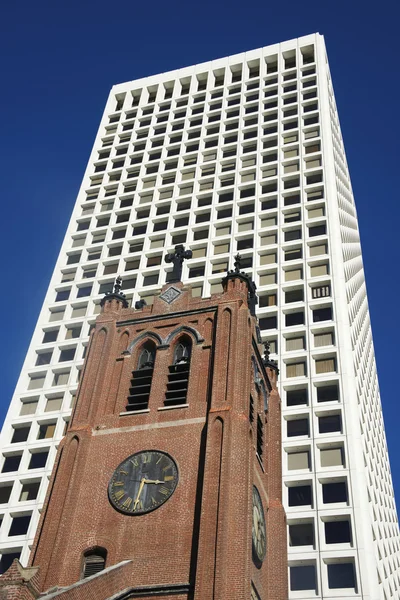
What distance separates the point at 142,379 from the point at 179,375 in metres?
1.77

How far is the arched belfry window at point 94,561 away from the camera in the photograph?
27.7 meters

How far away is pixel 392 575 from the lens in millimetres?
45500

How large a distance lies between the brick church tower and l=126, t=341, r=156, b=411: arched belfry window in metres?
0.05

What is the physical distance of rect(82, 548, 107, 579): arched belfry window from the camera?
27.7m

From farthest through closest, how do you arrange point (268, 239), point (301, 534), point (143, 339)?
point (268, 239) < point (301, 534) < point (143, 339)

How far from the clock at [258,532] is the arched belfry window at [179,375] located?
5.00 metres

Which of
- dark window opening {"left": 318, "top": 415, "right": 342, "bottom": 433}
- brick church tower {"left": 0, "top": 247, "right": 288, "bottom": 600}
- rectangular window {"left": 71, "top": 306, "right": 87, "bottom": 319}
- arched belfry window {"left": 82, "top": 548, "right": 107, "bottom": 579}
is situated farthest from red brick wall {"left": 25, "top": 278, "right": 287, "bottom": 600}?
rectangular window {"left": 71, "top": 306, "right": 87, "bottom": 319}

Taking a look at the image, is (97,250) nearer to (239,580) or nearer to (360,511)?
(360,511)

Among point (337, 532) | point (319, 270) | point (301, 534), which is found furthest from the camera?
point (319, 270)

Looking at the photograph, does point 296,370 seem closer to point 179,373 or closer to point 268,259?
point 268,259

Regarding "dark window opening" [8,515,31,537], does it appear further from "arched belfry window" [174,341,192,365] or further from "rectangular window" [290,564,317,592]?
"arched belfry window" [174,341,192,365]

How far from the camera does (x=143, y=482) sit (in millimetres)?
29516

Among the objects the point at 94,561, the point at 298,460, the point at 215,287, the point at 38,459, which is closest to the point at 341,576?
the point at 298,460

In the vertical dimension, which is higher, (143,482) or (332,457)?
(332,457)
